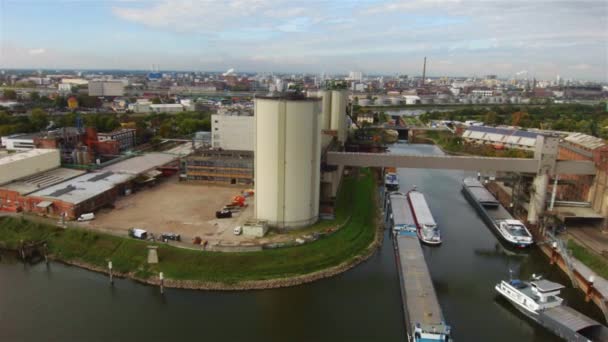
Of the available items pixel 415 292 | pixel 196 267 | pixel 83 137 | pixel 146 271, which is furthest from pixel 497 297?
pixel 83 137

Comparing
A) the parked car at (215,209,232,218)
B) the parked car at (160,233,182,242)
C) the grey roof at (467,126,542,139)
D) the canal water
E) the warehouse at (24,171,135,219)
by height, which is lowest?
the canal water

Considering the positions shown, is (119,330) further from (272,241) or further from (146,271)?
(272,241)

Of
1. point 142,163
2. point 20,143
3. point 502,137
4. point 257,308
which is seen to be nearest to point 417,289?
point 257,308

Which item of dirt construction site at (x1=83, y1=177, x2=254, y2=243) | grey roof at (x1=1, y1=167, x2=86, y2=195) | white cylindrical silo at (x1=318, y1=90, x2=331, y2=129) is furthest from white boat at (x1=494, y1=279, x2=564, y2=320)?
white cylindrical silo at (x1=318, y1=90, x2=331, y2=129)

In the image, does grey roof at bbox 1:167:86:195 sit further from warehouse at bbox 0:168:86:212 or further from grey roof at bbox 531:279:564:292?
grey roof at bbox 531:279:564:292

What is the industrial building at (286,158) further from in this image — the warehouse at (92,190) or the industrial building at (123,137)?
the industrial building at (123,137)

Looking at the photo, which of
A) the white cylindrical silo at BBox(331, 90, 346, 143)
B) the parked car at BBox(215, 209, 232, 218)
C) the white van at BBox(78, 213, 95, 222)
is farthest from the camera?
the white cylindrical silo at BBox(331, 90, 346, 143)

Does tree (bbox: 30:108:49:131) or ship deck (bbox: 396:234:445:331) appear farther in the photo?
tree (bbox: 30:108:49:131)
